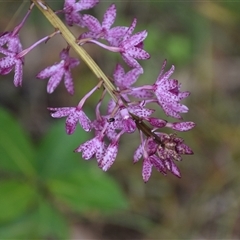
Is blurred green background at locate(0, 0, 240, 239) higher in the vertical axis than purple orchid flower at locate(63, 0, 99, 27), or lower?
lower

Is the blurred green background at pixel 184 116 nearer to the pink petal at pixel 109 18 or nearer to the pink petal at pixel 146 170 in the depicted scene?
the pink petal at pixel 109 18

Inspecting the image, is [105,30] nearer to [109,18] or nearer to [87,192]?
[109,18]

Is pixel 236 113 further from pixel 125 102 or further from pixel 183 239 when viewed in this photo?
pixel 125 102

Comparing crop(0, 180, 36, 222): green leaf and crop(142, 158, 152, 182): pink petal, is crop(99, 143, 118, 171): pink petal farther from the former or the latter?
crop(0, 180, 36, 222): green leaf

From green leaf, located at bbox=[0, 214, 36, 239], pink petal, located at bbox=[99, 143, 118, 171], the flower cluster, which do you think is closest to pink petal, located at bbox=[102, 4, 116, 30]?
the flower cluster

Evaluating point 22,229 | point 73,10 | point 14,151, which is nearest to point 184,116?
point 14,151

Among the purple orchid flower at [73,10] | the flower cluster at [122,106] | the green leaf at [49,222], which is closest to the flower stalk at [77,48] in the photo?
the flower cluster at [122,106]
